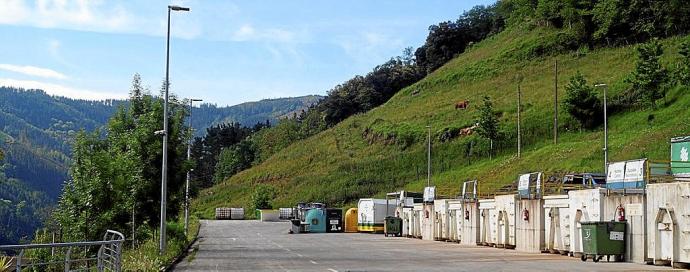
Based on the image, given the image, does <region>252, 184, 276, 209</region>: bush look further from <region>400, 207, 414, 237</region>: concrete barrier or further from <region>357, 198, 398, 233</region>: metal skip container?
<region>400, 207, 414, 237</region>: concrete barrier

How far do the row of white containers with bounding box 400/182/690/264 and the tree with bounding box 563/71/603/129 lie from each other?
3863 centimetres

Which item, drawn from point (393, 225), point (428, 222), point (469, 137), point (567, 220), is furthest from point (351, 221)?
point (567, 220)

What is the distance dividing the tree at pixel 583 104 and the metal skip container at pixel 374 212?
28.4 m

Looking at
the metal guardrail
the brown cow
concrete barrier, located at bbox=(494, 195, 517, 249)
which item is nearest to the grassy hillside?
the brown cow

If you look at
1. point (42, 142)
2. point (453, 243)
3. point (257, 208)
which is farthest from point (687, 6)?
point (42, 142)

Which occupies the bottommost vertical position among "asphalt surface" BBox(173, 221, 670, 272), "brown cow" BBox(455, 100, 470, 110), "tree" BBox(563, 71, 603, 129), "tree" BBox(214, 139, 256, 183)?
"asphalt surface" BBox(173, 221, 670, 272)

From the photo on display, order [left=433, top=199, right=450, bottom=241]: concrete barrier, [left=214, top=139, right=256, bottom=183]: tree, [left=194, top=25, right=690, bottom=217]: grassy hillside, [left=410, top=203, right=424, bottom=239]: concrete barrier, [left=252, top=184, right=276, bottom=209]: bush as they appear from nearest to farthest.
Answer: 1. [left=433, top=199, right=450, bottom=241]: concrete barrier
2. [left=410, top=203, right=424, bottom=239]: concrete barrier
3. [left=194, top=25, right=690, bottom=217]: grassy hillside
4. [left=252, top=184, right=276, bottom=209]: bush
5. [left=214, top=139, right=256, bottom=183]: tree

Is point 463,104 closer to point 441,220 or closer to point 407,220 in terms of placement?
point 407,220

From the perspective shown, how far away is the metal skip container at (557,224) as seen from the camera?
108 ft

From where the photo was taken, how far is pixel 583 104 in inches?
3418

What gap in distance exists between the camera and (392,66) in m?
168

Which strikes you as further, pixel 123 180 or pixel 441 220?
pixel 441 220

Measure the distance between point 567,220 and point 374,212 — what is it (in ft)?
115

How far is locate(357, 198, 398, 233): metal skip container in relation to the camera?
66.9 metres
